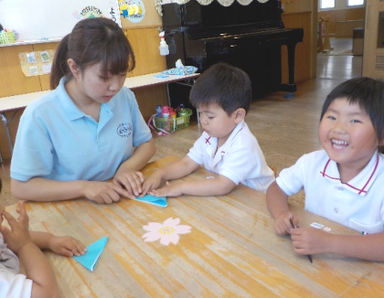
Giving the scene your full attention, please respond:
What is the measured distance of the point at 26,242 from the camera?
29.3 inches

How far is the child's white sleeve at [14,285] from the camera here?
0.62 meters

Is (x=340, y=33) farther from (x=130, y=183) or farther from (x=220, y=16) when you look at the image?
(x=130, y=183)

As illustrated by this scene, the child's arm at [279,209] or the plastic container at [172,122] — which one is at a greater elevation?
the child's arm at [279,209]

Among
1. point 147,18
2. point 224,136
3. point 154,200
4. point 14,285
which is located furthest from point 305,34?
point 14,285

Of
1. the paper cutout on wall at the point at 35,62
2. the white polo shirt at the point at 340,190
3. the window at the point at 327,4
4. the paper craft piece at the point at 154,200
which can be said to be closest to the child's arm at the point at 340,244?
the white polo shirt at the point at 340,190

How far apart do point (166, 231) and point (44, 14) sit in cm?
316

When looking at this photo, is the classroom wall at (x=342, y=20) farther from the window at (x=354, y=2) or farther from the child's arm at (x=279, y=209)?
the child's arm at (x=279, y=209)

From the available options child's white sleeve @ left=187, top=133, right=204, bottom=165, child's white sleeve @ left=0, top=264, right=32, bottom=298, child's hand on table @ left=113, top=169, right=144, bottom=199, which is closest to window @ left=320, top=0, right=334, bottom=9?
child's white sleeve @ left=187, top=133, right=204, bottom=165

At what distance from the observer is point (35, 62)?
339cm

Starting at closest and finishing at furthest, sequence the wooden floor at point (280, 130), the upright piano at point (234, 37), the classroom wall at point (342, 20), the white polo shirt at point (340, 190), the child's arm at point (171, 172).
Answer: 1. the white polo shirt at point (340, 190)
2. the child's arm at point (171, 172)
3. the wooden floor at point (280, 130)
4. the upright piano at point (234, 37)
5. the classroom wall at point (342, 20)

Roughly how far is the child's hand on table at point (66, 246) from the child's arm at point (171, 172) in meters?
0.29

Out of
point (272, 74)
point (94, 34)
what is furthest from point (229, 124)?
point (272, 74)

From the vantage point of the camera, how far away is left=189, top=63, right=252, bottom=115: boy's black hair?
118 centimetres

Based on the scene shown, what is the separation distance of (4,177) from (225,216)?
8.58ft
